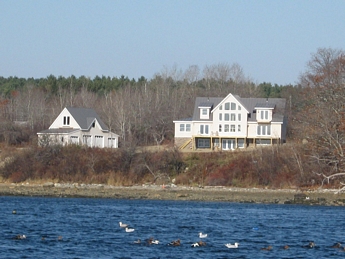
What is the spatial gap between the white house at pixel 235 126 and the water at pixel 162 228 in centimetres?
2782

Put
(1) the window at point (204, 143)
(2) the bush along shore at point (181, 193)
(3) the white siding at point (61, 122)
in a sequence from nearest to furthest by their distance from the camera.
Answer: (2) the bush along shore at point (181, 193) → (1) the window at point (204, 143) → (3) the white siding at point (61, 122)

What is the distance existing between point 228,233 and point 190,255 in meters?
8.11

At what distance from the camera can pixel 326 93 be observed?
7619 centimetres

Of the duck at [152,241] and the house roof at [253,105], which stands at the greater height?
the house roof at [253,105]

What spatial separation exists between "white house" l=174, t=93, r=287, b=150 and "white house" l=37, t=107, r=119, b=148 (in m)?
9.32

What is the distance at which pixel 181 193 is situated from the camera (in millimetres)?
63469

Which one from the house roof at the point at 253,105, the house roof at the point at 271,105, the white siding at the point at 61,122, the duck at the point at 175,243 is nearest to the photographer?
the duck at the point at 175,243

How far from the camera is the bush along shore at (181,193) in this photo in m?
59.2

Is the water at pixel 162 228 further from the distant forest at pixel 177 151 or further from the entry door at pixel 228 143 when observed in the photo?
the entry door at pixel 228 143

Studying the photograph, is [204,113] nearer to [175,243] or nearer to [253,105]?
[253,105]

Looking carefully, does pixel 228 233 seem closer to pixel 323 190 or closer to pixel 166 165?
pixel 323 190

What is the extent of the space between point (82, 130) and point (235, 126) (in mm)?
17488

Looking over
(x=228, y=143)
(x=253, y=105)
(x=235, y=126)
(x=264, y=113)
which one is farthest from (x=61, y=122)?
(x=264, y=113)

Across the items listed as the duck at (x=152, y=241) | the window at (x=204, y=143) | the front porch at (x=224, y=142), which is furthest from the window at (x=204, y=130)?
the duck at (x=152, y=241)
